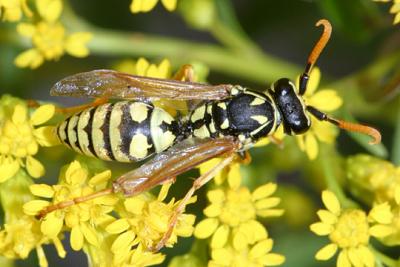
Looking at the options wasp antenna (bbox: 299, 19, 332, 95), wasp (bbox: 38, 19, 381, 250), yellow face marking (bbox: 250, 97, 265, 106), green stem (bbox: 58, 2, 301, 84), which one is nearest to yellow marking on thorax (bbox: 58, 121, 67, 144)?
wasp (bbox: 38, 19, 381, 250)

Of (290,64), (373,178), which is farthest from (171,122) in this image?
(290,64)

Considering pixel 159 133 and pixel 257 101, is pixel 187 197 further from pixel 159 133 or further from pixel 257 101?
pixel 257 101

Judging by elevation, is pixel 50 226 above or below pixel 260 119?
below

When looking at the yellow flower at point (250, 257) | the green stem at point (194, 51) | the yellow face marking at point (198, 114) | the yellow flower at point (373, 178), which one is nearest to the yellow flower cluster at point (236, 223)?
the yellow flower at point (250, 257)

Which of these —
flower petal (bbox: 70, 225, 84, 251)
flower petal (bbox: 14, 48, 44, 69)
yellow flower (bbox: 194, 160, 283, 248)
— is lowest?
flower petal (bbox: 70, 225, 84, 251)

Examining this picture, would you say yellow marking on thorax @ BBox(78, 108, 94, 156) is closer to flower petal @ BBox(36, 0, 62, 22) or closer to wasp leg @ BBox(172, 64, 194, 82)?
wasp leg @ BBox(172, 64, 194, 82)
